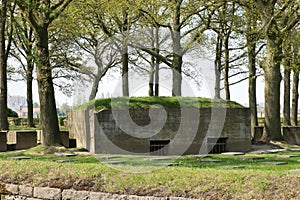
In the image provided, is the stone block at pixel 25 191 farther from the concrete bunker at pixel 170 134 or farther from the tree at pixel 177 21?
the tree at pixel 177 21

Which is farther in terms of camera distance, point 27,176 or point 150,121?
point 150,121

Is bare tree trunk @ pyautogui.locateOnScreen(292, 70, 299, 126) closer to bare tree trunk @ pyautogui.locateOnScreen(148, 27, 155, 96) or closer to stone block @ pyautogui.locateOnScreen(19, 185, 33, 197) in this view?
bare tree trunk @ pyautogui.locateOnScreen(148, 27, 155, 96)

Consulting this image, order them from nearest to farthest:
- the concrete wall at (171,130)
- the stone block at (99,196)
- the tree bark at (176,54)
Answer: the stone block at (99,196) → the concrete wall at (171,130) → the tree bark at (176,54)

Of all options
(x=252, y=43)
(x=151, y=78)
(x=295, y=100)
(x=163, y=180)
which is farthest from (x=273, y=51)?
(x=295, y=100)

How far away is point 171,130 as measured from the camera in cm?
2067

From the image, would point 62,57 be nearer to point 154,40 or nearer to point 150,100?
point 154,40

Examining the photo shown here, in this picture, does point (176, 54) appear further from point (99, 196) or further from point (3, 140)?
point (99, 196)

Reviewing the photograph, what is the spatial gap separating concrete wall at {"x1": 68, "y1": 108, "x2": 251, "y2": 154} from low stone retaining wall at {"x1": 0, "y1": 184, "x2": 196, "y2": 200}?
8.71 m

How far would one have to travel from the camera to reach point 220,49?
32.4 m

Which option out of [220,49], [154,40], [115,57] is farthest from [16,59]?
[220,49]

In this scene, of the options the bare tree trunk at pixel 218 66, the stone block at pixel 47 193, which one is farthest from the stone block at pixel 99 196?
the bare tree trunk at pixel 218 66

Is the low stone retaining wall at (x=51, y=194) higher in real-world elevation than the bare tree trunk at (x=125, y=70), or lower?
lower

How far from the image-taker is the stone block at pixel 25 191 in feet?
35.3

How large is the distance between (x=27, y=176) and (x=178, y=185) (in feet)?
12.0
